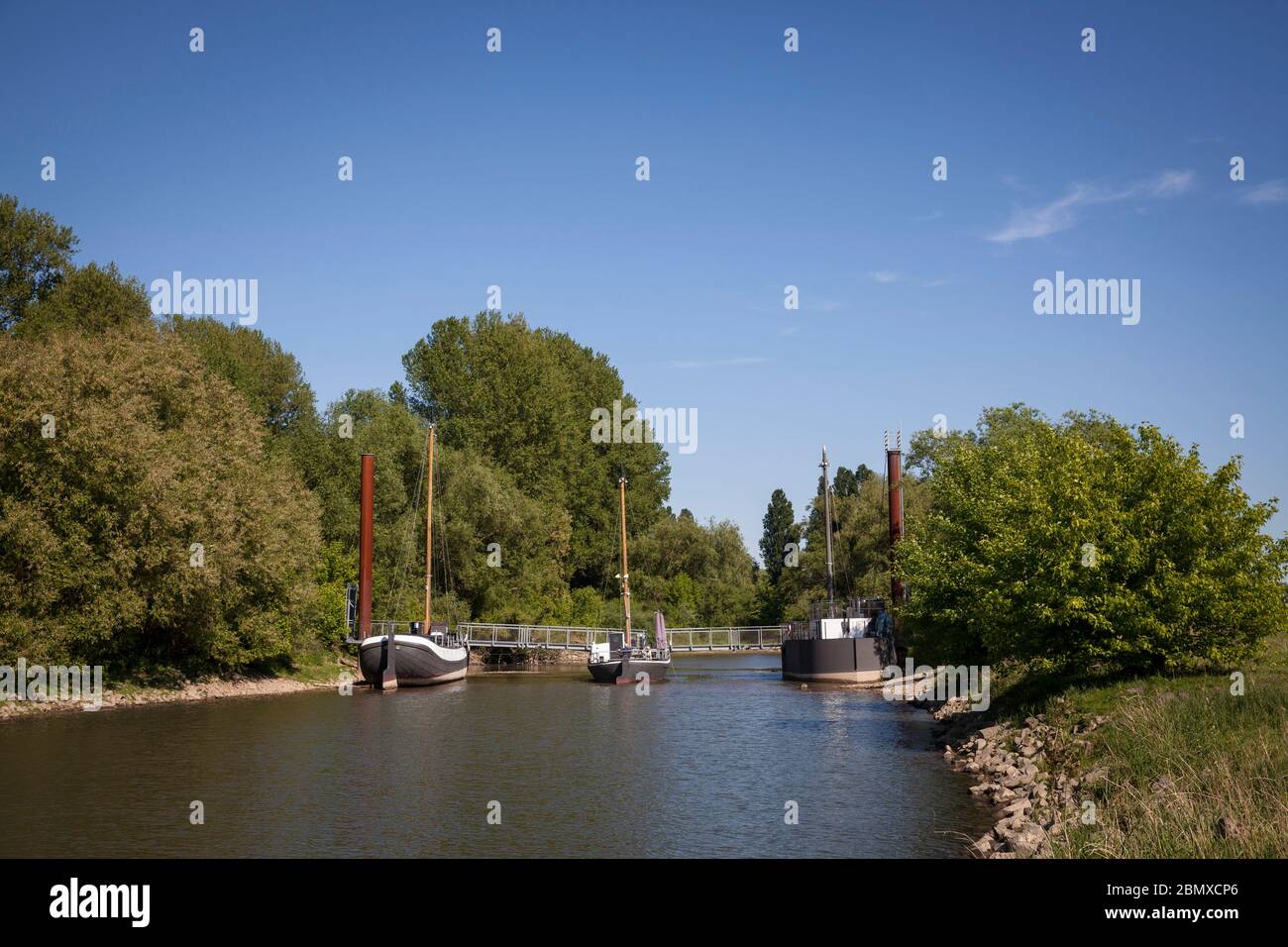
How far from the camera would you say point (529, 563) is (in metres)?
77.6

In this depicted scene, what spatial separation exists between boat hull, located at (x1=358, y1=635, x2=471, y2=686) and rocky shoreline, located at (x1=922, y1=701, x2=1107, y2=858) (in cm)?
3318

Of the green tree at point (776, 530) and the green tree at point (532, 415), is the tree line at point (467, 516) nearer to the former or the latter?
the green tree at point (532, 415)

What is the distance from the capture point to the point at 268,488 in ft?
180

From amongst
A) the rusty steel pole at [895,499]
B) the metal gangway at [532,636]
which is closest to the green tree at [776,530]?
the metal gangway at [532,636]

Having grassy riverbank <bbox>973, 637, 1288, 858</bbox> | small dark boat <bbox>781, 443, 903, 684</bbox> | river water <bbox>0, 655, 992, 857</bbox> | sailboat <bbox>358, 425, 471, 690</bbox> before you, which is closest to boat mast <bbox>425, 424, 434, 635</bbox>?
sailboat <bbox>358, 425, 471, 690</bbox>

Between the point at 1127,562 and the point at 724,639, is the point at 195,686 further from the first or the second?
the point at 724,639

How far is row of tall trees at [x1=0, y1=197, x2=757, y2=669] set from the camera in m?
40.7
